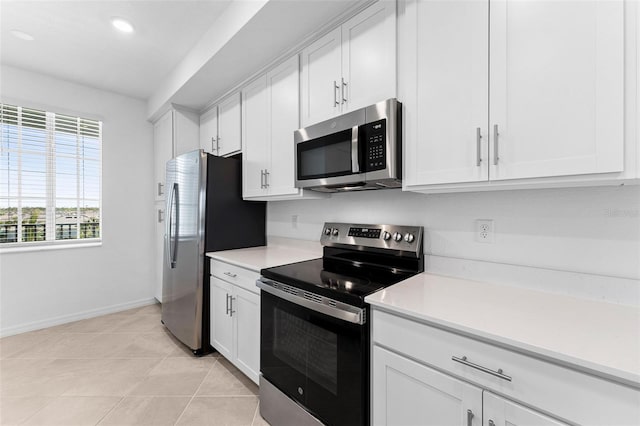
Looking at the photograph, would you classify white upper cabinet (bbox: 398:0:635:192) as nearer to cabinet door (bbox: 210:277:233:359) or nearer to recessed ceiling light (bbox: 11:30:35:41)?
cabinet door (bbox: 210:277:233:359)

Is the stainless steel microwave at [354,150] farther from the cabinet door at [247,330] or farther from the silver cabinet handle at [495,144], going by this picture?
the cabinet door at [247,330]

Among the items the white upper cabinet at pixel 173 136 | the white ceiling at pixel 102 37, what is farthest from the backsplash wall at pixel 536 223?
the white upper cabinet at pixel 173 136

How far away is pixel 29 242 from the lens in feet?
9.66

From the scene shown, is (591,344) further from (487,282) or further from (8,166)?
(8,166)

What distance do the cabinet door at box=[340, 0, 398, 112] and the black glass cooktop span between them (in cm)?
96

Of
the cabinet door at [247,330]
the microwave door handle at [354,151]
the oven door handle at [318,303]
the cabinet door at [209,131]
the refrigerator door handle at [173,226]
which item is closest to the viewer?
the oven door handle at [318,303]

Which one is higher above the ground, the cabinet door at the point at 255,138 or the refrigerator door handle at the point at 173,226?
the cabinet door at the point at 255,138

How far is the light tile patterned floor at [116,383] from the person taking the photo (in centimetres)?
172

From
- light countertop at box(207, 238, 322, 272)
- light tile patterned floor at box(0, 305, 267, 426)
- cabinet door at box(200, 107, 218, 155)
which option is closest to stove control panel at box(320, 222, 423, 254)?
light countertop at box(207, 238, 322, 272)

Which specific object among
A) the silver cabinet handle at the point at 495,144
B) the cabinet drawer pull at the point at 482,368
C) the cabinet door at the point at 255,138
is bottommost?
the cabinet drawer pull at the point at 482,368

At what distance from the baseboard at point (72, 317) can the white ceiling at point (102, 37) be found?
263 centimetres

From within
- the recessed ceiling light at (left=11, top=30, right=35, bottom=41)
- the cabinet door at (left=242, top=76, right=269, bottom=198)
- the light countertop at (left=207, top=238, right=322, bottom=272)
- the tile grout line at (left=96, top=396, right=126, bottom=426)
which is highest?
the recessed ceiling light at (left=11, top=30, right=35, bottom=41)

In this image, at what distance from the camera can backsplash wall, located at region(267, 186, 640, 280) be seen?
1.08 meters

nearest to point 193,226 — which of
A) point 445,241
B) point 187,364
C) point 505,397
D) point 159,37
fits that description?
point 187,364
